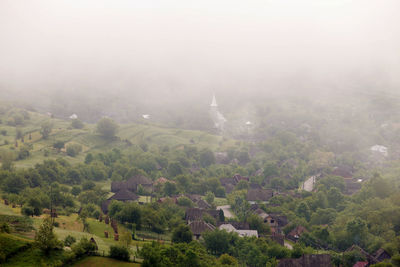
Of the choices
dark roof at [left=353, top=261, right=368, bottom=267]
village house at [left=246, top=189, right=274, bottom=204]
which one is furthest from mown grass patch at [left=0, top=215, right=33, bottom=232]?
village house at [left=246, top=189, right=274, bottom=204]

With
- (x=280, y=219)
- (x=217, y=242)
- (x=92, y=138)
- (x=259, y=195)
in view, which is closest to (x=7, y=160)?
(x=92, y=138)

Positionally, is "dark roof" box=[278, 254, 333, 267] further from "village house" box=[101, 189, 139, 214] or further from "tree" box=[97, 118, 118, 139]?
"tree" box=[97, 118, 118, 139]

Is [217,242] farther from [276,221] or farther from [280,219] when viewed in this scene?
[280,219]

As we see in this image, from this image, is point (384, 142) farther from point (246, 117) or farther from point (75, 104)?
point (75, 104)

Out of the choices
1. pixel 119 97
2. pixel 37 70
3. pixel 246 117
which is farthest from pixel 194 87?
pixel 37 70

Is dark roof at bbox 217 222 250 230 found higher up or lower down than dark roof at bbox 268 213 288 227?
higher up

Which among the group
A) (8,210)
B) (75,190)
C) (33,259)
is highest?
(33,259)

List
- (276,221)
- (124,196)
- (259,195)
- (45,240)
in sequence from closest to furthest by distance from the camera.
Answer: (45,240) < (276,221) < (124,196) < (259,195)
